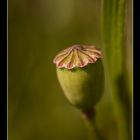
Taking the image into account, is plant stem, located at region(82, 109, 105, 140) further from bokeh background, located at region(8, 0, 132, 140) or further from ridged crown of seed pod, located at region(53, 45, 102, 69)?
ridged crown of seed pod, located at region(53, 45, 102, 69)

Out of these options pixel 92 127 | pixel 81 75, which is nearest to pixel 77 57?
pixel 81 75

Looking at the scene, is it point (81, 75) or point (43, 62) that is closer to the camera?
point (81, 75)

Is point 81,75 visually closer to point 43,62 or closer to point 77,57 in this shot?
point 77,57

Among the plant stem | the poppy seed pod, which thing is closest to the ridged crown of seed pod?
the poppy seed pod

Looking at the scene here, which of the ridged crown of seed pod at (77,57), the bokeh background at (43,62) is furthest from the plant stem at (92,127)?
the ridged crown of seed pod at (77,57)

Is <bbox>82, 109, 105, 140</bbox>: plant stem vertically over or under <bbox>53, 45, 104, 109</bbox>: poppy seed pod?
under

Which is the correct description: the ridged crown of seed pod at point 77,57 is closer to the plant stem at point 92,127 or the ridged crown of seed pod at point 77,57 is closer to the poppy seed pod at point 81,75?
the poppy seed pod at point 81,75
